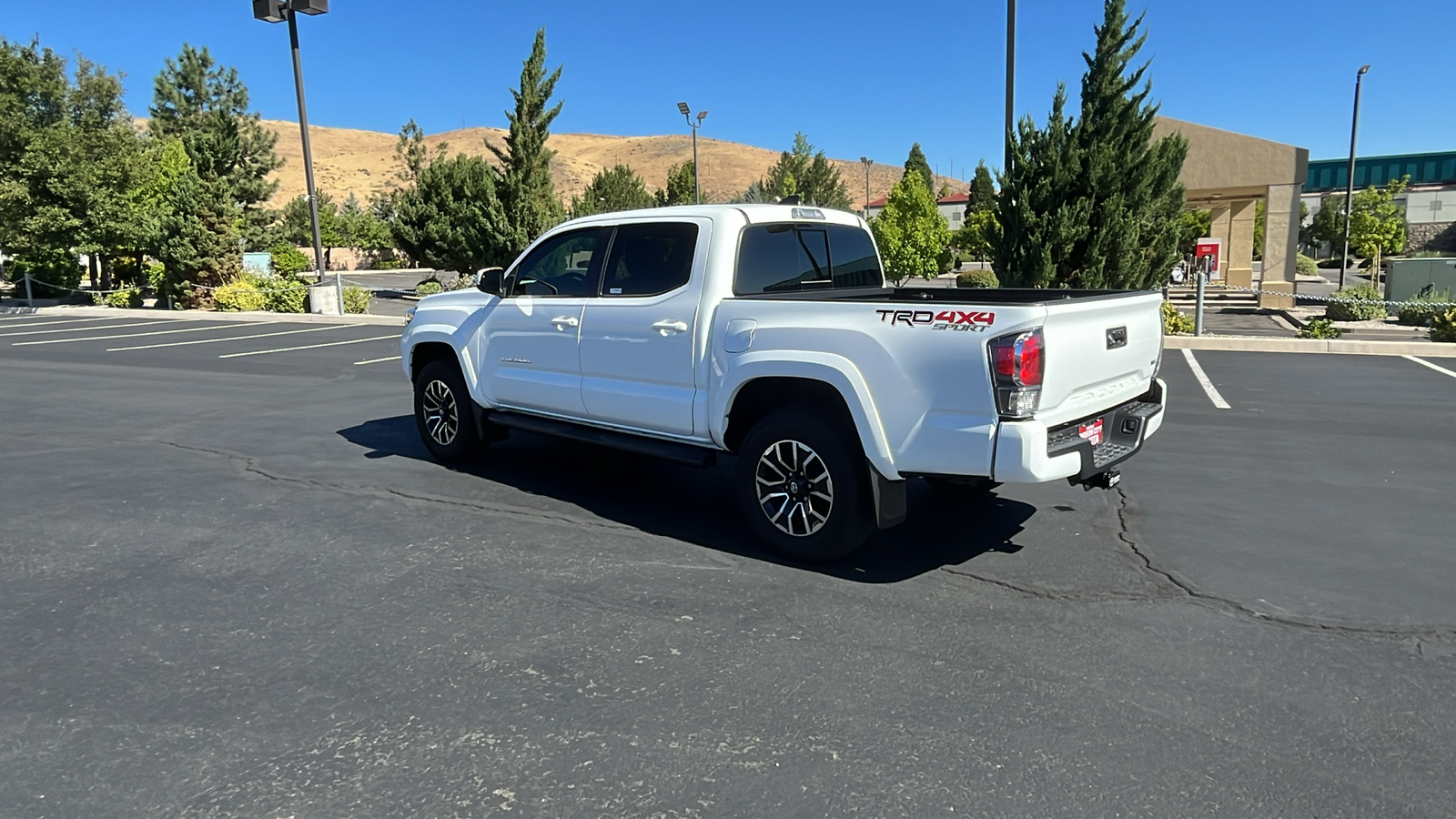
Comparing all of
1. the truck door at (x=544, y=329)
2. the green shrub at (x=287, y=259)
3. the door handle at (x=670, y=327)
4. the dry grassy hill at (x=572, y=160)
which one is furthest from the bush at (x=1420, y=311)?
the dry grassy hill at (x=572, y=160)

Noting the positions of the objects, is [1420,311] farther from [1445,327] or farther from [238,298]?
[238,298]

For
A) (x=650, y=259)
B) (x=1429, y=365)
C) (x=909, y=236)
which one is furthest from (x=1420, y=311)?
(x=650, y=259)

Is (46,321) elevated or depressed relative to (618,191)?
depressed

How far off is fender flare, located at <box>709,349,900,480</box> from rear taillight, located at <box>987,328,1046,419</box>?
648mm

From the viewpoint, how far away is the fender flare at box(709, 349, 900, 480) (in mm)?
4762

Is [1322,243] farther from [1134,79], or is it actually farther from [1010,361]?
[1010,361]

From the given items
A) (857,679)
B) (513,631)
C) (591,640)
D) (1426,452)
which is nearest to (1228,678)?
(857,679)

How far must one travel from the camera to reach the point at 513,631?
4.34 meters

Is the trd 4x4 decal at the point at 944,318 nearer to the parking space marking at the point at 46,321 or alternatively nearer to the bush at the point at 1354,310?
the bush at the point at 1354,310

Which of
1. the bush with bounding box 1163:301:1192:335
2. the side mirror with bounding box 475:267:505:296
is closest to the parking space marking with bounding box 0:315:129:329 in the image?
the side mirror with bounding box 475:267:505:296

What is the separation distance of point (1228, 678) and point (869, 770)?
1.66m

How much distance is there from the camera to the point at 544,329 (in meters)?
6.62

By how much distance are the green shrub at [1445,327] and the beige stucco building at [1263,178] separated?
10535 mm

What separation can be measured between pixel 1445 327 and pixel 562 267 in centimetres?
1484
